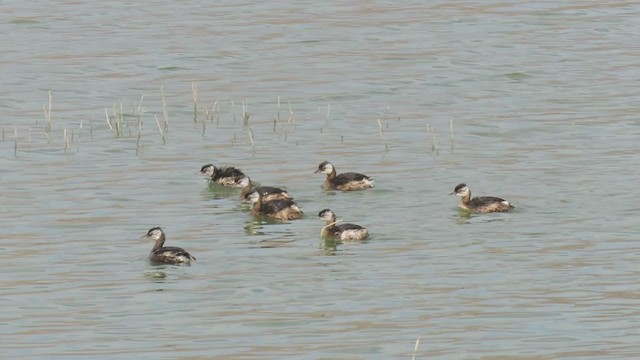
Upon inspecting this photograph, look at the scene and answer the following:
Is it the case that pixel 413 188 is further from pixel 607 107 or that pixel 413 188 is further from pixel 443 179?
pixel 607 107

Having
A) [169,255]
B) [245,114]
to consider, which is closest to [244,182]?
[169,255]

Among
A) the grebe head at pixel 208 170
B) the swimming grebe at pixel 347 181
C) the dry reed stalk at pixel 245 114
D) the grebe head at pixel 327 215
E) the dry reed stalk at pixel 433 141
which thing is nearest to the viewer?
the grebe head at pixel 327 215

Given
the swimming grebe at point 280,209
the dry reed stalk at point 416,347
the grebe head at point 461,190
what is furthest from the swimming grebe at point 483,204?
the dry reed stalk at point 416,347

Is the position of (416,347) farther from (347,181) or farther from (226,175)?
(226,175)

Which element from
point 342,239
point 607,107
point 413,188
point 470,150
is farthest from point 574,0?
point 342,239

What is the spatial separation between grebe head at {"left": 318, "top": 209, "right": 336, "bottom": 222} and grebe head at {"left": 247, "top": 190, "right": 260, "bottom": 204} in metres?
1.49

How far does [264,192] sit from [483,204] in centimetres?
284

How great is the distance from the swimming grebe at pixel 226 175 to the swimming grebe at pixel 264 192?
0.31ft

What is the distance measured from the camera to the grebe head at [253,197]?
2288 cm

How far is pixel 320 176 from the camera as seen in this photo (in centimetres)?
2511

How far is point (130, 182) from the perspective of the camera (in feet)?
80.9

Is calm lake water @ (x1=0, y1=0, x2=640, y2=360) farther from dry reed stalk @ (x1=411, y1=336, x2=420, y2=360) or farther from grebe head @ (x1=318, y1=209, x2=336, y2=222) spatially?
grebe head @ (x1=318, y1=209, x2=336, y2=222)

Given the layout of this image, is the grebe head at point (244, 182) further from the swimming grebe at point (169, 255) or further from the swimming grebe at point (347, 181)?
the swimming grebe at point (169, 255)

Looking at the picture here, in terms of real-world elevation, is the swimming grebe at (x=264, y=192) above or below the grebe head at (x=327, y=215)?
above
